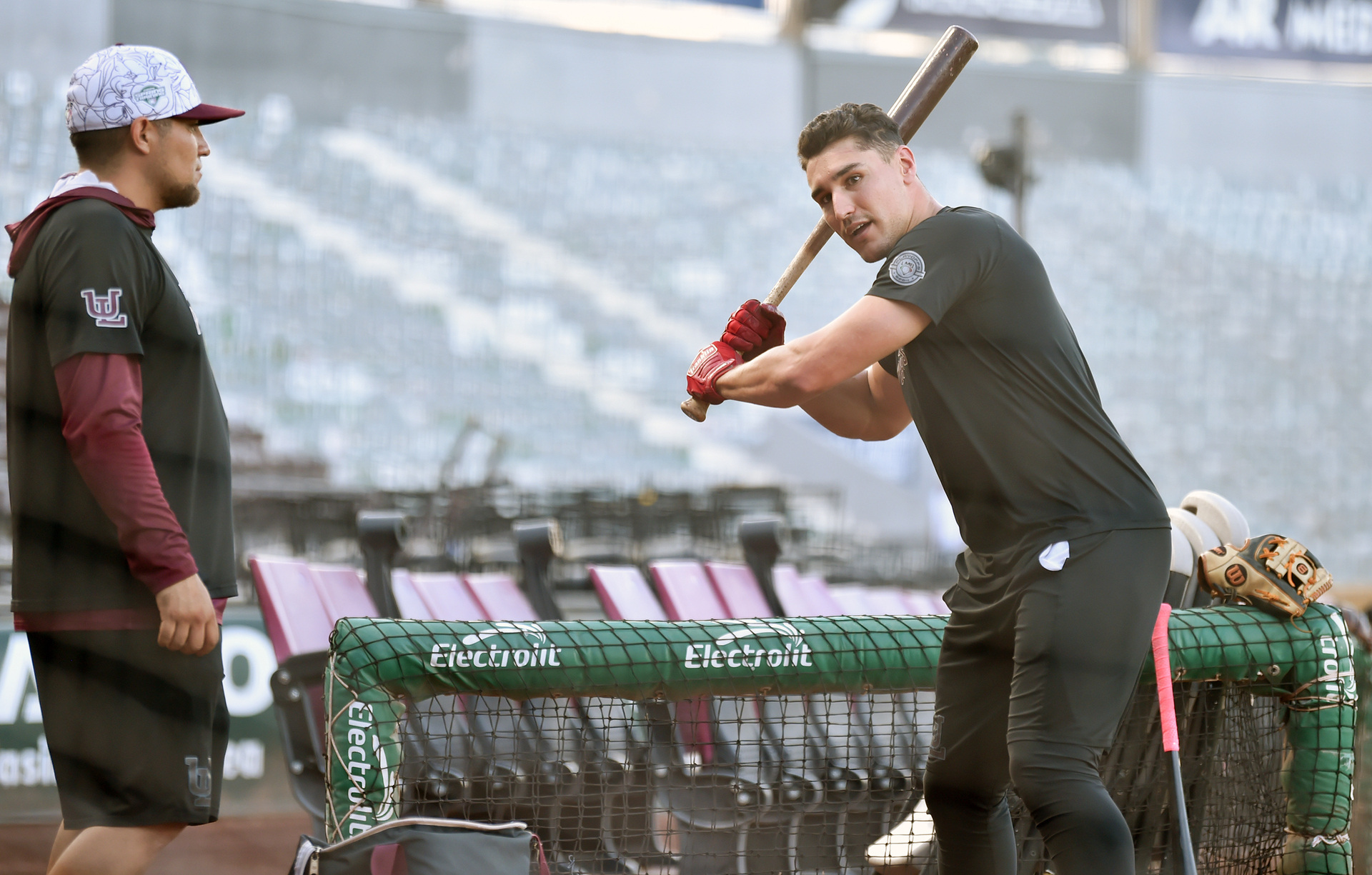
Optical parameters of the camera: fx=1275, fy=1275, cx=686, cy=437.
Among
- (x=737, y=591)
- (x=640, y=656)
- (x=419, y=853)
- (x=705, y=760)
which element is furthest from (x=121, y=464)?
(x=737, y=591)

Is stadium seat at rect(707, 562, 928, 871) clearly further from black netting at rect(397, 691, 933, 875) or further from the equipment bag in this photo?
the equipment bag

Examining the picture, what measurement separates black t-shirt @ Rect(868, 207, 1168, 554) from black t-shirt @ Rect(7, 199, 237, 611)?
3.73 feet

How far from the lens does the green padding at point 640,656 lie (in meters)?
2.20

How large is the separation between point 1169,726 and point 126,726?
1709 millimetres

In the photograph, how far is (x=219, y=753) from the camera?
208cm

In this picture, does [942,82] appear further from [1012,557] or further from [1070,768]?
[1070,768]

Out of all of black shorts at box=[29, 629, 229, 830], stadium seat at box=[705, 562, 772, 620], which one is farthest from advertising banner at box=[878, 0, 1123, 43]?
black shorts at box=[29, 629, 229, 830]

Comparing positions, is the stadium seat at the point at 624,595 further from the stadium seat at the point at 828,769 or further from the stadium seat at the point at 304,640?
the stadium seat at the point at 304,640

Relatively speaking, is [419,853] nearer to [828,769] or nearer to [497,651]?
[497,651]

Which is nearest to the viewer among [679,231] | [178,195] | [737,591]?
[178,195]

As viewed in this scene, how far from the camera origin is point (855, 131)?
7.20 feet

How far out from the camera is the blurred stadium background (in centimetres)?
1181

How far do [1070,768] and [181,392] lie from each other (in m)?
1.52

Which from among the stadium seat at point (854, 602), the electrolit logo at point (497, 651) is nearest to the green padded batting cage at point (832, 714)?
the electrolit logo at point (497, 651)
